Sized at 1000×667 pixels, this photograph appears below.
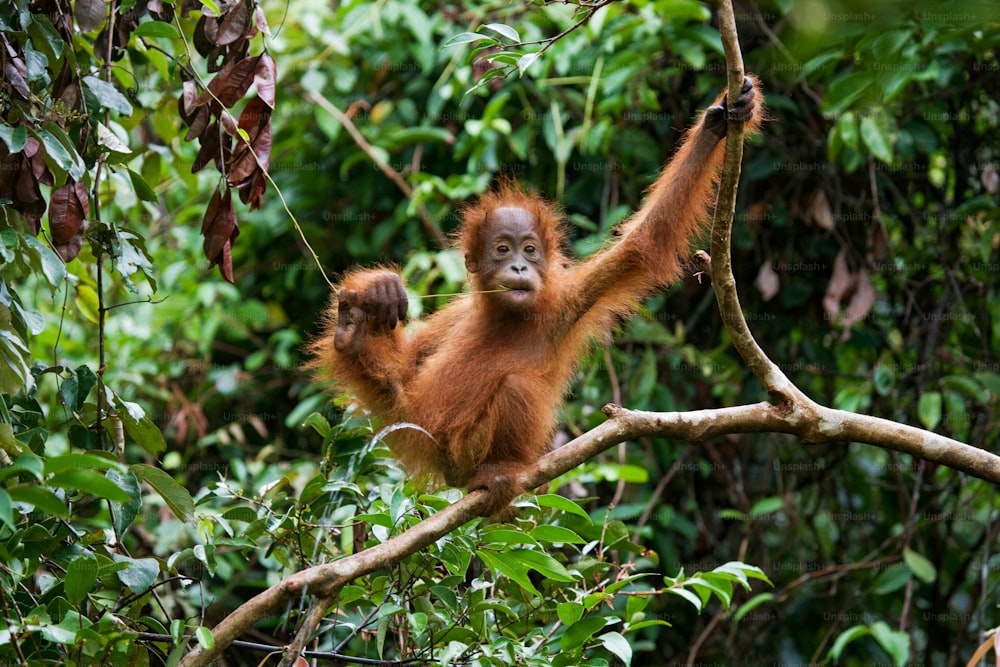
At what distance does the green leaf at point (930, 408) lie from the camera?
4.96m

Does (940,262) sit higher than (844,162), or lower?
lower

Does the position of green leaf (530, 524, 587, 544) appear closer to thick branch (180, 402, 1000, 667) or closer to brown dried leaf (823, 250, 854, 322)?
thick branch (180, 402, 1000, 667)

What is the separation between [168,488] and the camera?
2.60 m

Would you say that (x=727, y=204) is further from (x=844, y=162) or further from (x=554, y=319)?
(x=844, y=162)

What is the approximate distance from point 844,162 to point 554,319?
2.28m

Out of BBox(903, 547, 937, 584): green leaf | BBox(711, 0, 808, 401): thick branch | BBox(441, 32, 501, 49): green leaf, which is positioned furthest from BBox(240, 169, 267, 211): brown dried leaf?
BBox(903, 547, 937, 584): green leaf

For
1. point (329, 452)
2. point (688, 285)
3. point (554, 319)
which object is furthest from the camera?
point (688, 285)

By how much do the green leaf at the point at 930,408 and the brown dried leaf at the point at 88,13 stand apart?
405 cm

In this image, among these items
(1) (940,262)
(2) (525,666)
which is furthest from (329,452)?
(1) (940,262)

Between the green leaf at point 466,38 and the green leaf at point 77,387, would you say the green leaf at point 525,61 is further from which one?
the green leaf at point 77,387

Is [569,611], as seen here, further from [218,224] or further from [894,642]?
[894,642]

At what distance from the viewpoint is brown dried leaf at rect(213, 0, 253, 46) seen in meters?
3.07

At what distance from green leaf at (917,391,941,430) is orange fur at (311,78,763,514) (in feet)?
6.17

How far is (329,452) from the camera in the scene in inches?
123
